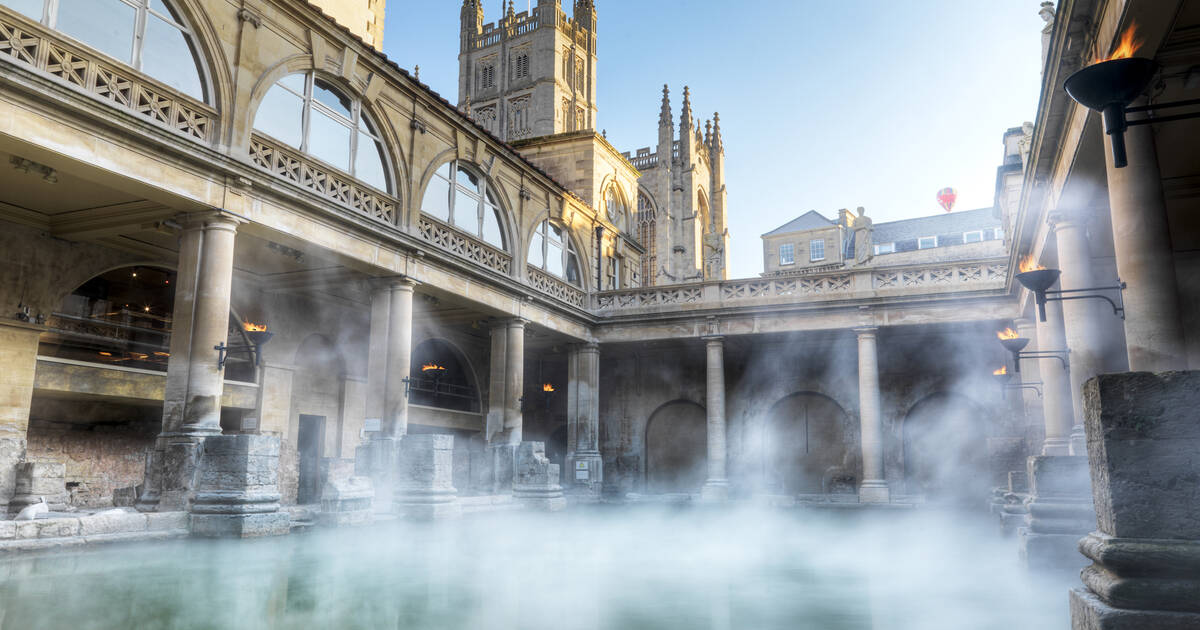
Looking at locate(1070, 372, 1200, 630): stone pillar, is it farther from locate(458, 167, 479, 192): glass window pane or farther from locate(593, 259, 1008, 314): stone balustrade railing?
locate(593, 259, 1008, 314): stone balustrade railing

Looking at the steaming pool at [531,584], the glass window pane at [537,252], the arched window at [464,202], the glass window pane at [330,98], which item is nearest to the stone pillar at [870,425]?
the glass window pane at [537,252]

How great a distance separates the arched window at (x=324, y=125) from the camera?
576 inches

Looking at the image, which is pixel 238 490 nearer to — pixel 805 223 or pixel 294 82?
pixel 294 82

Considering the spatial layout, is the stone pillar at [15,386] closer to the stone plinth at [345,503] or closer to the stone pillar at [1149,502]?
the stone plinth at [345,503]

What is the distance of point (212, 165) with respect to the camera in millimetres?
12680

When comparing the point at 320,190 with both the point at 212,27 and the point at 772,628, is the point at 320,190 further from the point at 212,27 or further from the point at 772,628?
the point at 772,628

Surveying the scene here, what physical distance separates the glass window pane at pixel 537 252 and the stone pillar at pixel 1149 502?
19931 mm

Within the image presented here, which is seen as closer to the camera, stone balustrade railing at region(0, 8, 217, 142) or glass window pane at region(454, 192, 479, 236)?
stone balustrade railing at region(0, 8, 217, 142)

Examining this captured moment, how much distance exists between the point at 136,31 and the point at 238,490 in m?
7.24

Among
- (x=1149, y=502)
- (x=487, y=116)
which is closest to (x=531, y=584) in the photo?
(x=1149, y=502)

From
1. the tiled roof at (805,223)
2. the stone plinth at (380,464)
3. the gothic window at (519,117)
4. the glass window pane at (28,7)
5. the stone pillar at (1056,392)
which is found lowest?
the stone plinth at (380,464)

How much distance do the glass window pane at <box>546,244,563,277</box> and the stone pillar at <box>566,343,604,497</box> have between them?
255 cm

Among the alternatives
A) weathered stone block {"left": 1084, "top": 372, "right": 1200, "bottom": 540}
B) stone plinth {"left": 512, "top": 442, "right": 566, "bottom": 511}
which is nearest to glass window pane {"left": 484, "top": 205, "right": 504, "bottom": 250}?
stone plinth {"left": 512, "top": 442, "right": 566, "bottom": 511}

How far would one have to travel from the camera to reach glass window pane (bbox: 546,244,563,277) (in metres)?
24.4
